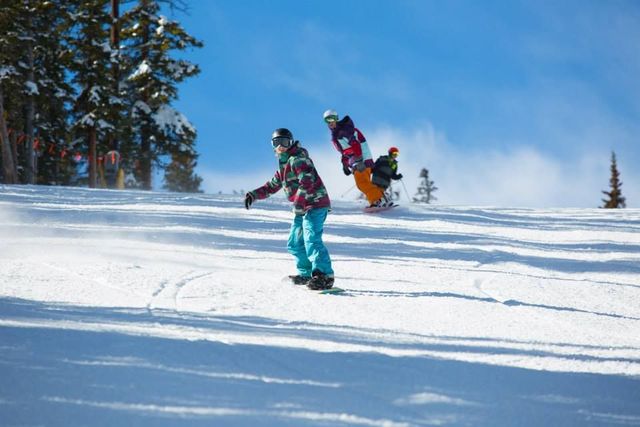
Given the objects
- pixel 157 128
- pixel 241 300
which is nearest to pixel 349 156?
pixel 241 300

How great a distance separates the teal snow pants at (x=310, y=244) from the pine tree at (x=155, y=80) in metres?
24.4

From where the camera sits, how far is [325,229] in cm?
1041

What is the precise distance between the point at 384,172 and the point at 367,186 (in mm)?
575

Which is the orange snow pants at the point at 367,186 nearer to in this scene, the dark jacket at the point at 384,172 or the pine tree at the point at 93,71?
the dark jacket at the point at 384,172

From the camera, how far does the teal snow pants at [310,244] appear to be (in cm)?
603

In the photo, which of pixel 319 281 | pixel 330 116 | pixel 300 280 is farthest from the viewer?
pixel 330 116

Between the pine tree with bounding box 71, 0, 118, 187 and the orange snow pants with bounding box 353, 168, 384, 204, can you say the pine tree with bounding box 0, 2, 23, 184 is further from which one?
the orange snow pants with bounding box 353, 168, 384, 204

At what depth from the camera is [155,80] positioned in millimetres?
28906

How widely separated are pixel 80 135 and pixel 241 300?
2617 cm

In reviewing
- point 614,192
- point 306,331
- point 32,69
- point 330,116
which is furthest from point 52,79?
point 614,192

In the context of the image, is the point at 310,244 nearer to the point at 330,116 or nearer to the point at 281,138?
the point at 281,138

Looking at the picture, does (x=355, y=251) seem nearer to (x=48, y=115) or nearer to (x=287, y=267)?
(x=287, y=267)

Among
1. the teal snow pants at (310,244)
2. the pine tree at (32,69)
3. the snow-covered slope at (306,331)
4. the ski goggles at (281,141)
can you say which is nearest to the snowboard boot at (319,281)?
the teal snow pants at (310,244)

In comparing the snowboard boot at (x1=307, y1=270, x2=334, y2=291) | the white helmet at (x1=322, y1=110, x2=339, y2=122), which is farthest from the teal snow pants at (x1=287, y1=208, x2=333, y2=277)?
the white helmet at (x1=322, y1=110, x2=339, y2=122)
